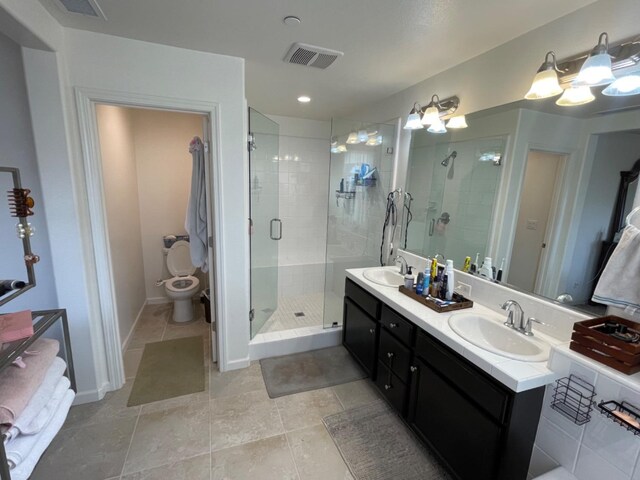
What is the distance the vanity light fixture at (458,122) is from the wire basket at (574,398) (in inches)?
65.6

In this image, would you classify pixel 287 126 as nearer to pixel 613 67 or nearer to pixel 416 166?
pixel 416 166

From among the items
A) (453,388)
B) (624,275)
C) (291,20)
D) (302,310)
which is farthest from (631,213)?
(302,310)

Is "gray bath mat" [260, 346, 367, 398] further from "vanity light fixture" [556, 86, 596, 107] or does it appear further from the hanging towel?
"vanity light fixture" [556, 86, 596, 107]

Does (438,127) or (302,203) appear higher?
(438,127)

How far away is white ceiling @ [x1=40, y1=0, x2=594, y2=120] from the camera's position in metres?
1.47

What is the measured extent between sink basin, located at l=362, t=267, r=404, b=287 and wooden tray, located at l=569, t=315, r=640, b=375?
51.6 inches

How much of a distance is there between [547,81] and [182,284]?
3.59m

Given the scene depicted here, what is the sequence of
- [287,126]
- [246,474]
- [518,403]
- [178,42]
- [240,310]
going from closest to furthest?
[518,403] < [246,474] < [178,42] < [240,310] < [287,126]

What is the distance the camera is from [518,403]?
122 centimetres

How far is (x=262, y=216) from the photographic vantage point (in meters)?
2.99

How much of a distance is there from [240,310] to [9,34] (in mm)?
2145

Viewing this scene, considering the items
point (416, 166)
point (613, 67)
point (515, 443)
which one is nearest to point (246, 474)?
point (515, 443)

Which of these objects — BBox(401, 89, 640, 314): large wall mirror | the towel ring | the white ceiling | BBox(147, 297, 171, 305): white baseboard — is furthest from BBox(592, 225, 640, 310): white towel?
BBox(147, 297, 171, 305): white baseboard

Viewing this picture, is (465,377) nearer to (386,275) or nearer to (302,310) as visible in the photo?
(386,275)
